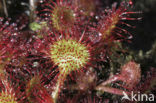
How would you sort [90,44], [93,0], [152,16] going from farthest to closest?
[152,16] < [93,0] < [90,44]

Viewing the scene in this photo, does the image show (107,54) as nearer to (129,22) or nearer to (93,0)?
(129,22)

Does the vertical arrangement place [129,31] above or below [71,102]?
above

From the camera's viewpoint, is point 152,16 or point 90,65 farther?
point 152,16

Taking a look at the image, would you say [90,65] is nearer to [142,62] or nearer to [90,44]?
[90,44]

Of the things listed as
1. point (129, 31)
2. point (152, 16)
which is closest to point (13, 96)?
point (129, 31)

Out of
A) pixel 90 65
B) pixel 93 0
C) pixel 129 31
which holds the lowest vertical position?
pixel 90 65

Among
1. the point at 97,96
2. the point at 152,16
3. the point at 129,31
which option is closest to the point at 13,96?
the point at 97,96

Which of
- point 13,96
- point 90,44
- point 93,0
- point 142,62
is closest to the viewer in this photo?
point 13,96
